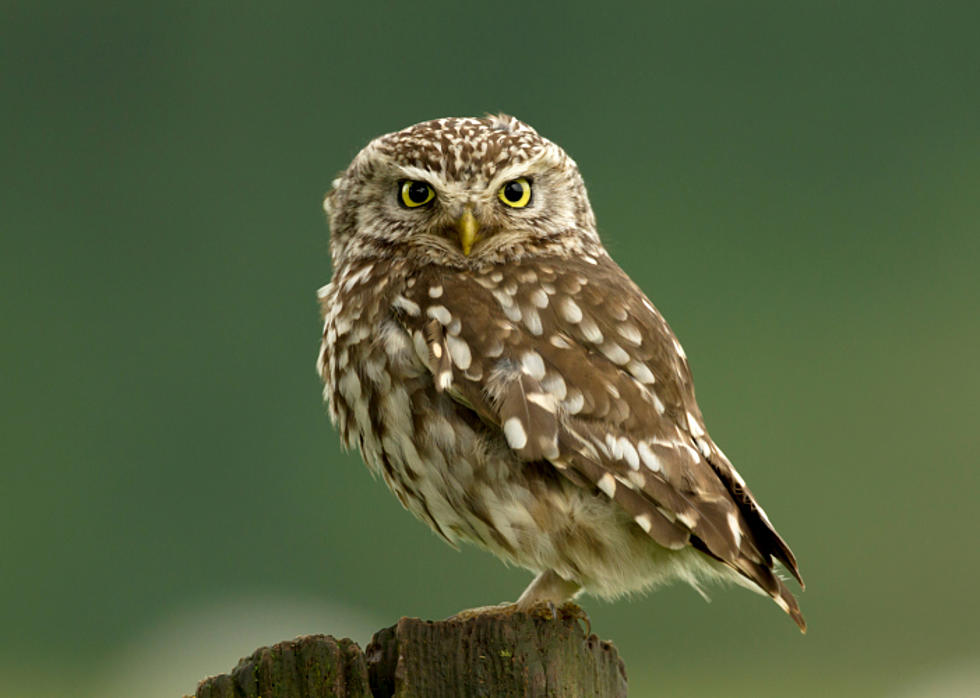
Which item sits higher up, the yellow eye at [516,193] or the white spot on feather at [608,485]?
the yellow eye at [516,193]

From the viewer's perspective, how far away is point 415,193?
4527 mm

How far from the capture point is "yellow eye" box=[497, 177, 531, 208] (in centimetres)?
452

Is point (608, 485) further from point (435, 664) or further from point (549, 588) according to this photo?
point (435, 664)

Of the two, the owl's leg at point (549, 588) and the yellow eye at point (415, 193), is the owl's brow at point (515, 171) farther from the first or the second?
the owl's leg at point (549, 588)

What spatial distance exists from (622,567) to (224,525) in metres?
17.1

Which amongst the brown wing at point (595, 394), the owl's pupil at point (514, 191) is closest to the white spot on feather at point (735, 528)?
the brown wing at point (595, 394)

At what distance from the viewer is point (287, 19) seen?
119ft

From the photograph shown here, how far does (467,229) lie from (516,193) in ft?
0.87

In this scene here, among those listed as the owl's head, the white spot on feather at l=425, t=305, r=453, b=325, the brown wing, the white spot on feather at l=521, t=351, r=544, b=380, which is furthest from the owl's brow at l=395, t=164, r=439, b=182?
the white spot on feather at l=521, t=351, r=544, b=380

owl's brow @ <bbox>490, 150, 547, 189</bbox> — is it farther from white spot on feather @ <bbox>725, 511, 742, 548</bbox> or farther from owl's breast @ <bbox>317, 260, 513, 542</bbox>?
white spot on feather @ <bbox>725, 511, 742, 548</bbox>

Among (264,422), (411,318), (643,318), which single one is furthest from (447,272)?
(264,422)

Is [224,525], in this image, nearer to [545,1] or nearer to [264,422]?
[264,422]

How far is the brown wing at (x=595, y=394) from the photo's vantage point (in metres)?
4.00

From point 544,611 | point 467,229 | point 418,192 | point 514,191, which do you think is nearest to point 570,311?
point 467,229
